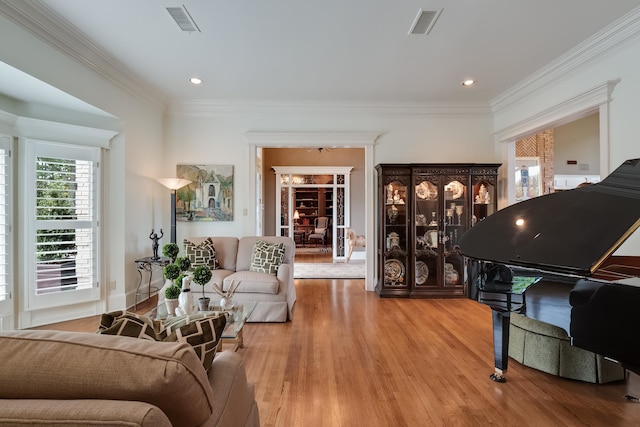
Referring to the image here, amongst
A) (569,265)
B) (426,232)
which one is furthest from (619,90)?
(426,232)

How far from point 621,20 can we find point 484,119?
228 cm

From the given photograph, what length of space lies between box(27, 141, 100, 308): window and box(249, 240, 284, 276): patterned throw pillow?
1.96m

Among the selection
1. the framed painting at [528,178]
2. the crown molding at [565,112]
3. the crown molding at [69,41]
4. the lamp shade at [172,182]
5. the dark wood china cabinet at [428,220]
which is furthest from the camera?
the framed painting at [528,178]

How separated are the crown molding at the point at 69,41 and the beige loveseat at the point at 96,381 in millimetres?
3004

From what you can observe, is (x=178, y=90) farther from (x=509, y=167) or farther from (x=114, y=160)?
(x=509, y=167)

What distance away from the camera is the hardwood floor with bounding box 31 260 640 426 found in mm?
1988

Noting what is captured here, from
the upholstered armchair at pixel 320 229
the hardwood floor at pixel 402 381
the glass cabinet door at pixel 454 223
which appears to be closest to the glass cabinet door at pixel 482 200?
the glass cabinet door at pixel 454 223

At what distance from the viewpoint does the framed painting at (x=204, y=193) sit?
4.88 metres

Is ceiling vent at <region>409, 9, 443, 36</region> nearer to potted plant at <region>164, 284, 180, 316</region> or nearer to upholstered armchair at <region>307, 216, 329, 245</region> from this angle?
potted plant at <region>164, 284, 180, 316</region>

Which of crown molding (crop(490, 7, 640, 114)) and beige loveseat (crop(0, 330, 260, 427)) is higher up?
crown molding (crop(490, 7, 640, 114))

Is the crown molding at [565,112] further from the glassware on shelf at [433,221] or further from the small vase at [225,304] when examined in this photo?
the small vase at [225,304]

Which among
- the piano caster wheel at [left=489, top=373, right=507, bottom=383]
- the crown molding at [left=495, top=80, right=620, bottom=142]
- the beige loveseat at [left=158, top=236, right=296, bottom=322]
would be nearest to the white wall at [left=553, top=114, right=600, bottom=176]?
the crown molding at [left=495, top=80, right=620, bottom=142]

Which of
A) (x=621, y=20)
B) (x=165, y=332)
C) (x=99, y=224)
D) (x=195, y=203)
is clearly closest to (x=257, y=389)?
(x=165, y=332)

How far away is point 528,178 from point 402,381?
5.83 m
